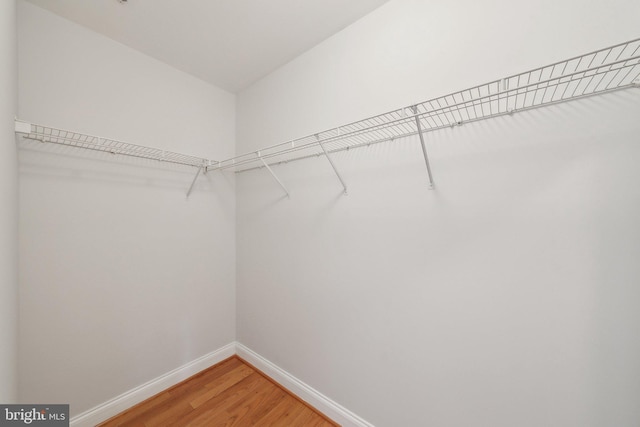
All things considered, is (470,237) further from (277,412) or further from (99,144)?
(99,144)

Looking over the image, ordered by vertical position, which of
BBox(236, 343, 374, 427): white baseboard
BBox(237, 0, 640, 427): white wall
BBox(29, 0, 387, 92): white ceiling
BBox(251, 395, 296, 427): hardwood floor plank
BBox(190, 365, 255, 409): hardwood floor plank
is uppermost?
BBox(29, 0, 387, 92): white ceiling

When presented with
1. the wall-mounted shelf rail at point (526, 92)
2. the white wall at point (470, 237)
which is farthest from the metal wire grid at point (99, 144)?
the wall-mounted shelf rail at point (526, 92)

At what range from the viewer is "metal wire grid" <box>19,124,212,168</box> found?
1.28 metres

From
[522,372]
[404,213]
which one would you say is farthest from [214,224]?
[522,372]

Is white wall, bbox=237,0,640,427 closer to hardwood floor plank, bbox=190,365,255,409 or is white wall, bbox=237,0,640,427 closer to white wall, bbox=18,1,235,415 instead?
hardwood floor plank, bbox=190,365,255,409

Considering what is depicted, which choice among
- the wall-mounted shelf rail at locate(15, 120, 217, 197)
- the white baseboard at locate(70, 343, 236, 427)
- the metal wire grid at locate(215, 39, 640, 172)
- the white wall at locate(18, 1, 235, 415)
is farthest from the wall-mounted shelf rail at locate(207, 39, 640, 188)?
the white baseboard at locate(70, 343, 236, 427)

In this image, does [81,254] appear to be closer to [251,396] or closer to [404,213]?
[251,396]

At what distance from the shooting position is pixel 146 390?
167cm

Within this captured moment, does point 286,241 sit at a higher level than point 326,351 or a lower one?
higher

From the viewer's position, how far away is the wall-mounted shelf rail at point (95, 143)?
1.20m

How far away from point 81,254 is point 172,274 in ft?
1.85

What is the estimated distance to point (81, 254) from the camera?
1.43 m

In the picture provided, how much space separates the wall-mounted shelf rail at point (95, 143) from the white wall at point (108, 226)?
0.18 feet

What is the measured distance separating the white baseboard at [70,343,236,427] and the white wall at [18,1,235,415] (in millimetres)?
46
